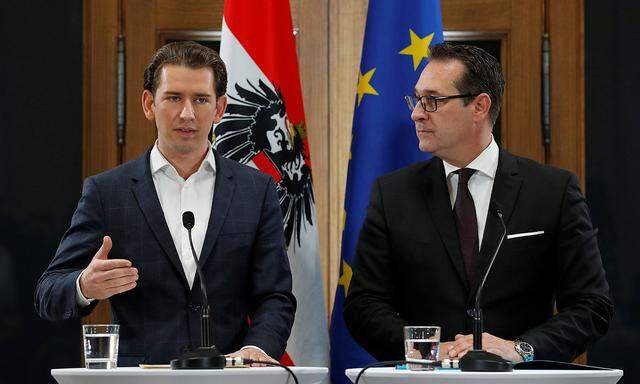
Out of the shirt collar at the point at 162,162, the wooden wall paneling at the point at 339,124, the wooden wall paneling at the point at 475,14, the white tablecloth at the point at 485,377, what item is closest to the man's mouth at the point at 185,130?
the shirt collar at the point at 162,162

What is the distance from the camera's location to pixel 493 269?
291cm

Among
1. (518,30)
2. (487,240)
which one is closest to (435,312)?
(487,240)

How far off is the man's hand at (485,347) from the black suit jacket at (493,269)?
22 centimetres

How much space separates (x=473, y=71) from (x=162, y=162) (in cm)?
97

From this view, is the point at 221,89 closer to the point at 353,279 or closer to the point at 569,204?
the point at 353,279

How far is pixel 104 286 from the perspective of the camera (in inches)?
91.3

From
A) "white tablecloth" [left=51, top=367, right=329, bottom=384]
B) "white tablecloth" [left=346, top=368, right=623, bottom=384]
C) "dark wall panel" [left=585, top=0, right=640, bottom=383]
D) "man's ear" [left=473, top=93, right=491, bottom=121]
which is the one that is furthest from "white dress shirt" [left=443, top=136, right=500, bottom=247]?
"white tablecloth" [left=51, top=367, right=329, bottom=384]

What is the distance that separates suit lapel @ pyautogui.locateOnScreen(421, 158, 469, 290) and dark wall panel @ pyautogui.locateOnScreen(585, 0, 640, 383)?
0.98 metres

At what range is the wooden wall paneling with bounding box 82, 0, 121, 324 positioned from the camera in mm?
3832

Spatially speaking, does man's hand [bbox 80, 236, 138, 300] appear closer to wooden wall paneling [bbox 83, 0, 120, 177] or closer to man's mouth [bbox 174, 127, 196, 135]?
man's mouth [bbox 174, 127, 196, 135]

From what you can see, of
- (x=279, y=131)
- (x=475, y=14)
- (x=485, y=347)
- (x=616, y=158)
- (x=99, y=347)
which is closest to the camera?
(x=99, y=347)

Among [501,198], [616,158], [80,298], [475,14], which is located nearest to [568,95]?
Result: [616,158]

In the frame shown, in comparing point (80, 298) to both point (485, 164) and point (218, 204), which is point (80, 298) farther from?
point (485, 164)

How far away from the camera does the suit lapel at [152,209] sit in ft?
8.87
